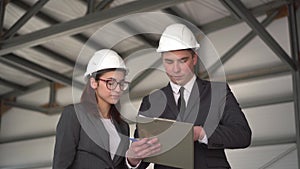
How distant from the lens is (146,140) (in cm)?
185

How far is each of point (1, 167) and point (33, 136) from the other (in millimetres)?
1174

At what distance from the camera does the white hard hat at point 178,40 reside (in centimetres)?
197

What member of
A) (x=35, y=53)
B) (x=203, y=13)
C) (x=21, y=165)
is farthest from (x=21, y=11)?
(x=21, y=165)

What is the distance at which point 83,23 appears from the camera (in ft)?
17.5

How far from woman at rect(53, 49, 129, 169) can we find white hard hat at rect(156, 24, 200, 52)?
0.24 m

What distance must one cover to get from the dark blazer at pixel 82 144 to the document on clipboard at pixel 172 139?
0.32 metres

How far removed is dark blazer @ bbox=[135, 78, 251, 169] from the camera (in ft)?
6.32

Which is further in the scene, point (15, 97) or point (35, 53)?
point (15, 97)

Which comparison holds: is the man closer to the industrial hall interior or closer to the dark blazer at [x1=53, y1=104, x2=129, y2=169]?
the dark blazer at [x1=53, y1=104, x2=129, y2=169]

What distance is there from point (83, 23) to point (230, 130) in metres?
3.73

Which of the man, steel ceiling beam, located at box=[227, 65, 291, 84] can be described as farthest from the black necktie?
steel ceiling beam, located at box=[227, 65, 291, 84]

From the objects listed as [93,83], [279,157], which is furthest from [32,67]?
[93,83]

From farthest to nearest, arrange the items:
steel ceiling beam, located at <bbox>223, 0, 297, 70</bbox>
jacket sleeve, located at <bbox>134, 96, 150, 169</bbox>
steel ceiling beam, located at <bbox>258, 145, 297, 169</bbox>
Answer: steel ceiling beam, located at <bbox>258, 145, 297, 169</bbox> → steel ceiling beam, located at <bbox>223, 0, 297, 70</bbox> → jacket sleeve, located at <bbox>134, 96, 150, 169</bbox>

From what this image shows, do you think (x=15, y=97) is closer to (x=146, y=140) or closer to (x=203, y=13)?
(x=203, y=13)
